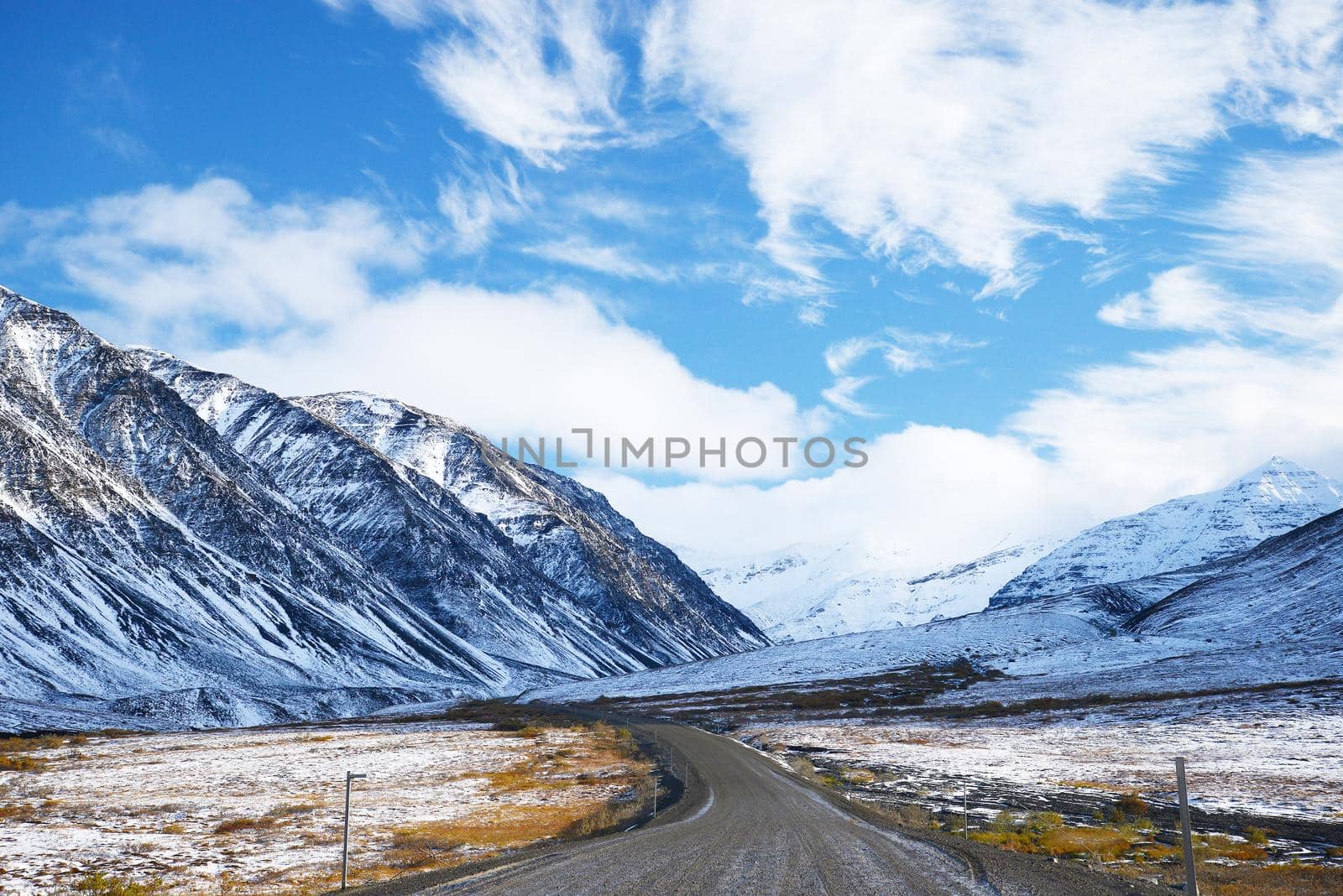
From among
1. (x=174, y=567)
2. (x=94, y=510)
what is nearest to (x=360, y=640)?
(x=174, y=567)

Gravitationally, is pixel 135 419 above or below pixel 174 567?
above

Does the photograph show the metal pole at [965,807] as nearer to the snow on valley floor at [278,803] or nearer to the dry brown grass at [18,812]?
the snow on valley floor at [278,803]

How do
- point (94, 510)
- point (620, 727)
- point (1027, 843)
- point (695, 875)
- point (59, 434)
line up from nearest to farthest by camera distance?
point (695, 875) → point (1027, 843) → point (620, 727) → point (94, 510) → point (59, 434)

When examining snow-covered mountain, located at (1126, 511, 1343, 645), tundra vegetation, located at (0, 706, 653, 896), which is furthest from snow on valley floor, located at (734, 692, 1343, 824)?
snow-covered mountain, located at (1126, 511, 1343, 645)

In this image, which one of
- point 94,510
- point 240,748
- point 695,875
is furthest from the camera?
point 94,510

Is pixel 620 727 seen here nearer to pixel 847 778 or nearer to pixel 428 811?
pixel 847 778

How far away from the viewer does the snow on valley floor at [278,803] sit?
997 inches

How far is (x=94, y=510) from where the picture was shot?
16062 cm

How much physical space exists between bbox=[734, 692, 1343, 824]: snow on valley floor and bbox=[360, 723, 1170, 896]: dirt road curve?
10.5 m

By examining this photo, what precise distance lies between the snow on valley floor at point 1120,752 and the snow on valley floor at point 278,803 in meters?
15.1

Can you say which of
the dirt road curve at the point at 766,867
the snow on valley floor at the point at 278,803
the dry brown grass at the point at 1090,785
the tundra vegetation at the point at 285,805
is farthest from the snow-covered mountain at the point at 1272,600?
the dirt road curve at the point at 766,867

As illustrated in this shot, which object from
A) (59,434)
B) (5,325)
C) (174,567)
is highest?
(5,325)

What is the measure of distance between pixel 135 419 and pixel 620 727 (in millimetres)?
164599

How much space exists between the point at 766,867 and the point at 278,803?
25296mm
